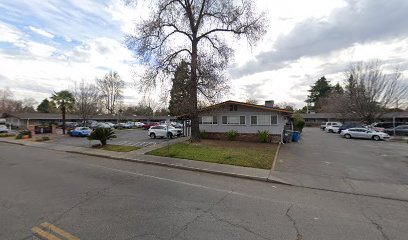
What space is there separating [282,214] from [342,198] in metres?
3.00

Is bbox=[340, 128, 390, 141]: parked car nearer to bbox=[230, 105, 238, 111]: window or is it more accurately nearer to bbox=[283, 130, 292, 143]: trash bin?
bbox=[283, 130, 292, 143]: trash bin

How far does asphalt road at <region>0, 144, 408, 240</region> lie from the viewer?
188 inches

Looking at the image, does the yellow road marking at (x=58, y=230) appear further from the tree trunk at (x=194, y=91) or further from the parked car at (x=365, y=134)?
the parked car at (x=365, y=134)

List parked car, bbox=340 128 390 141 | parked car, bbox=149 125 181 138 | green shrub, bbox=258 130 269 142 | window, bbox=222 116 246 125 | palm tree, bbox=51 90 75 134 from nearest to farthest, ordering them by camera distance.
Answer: green shrub, bbox=258 130 269 142, window, bbox=222 116 246 125, parked car, bbox=149 125 181 138, parked car, bbox=340 128 390 141, palm tree, bbox=51 90 75 134

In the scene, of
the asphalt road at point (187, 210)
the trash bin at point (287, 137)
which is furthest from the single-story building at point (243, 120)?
the asphalt road at point (187, 210)

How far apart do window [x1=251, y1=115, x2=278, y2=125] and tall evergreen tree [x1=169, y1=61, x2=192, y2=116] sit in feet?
24.2

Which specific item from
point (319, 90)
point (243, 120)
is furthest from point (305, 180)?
point (319, 90)

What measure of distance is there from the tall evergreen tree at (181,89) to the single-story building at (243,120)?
3.94 meters

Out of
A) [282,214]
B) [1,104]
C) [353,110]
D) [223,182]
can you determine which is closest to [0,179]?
[223,182]

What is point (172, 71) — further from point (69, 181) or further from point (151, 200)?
point (151, 200)

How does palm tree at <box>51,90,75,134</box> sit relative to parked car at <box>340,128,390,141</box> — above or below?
above

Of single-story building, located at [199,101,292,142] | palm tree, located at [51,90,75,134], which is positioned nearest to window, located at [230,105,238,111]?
single-story building, located at [199,101,292,142]

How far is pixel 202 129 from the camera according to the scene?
2580 centimetres

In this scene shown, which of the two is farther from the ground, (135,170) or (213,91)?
(213,91)
